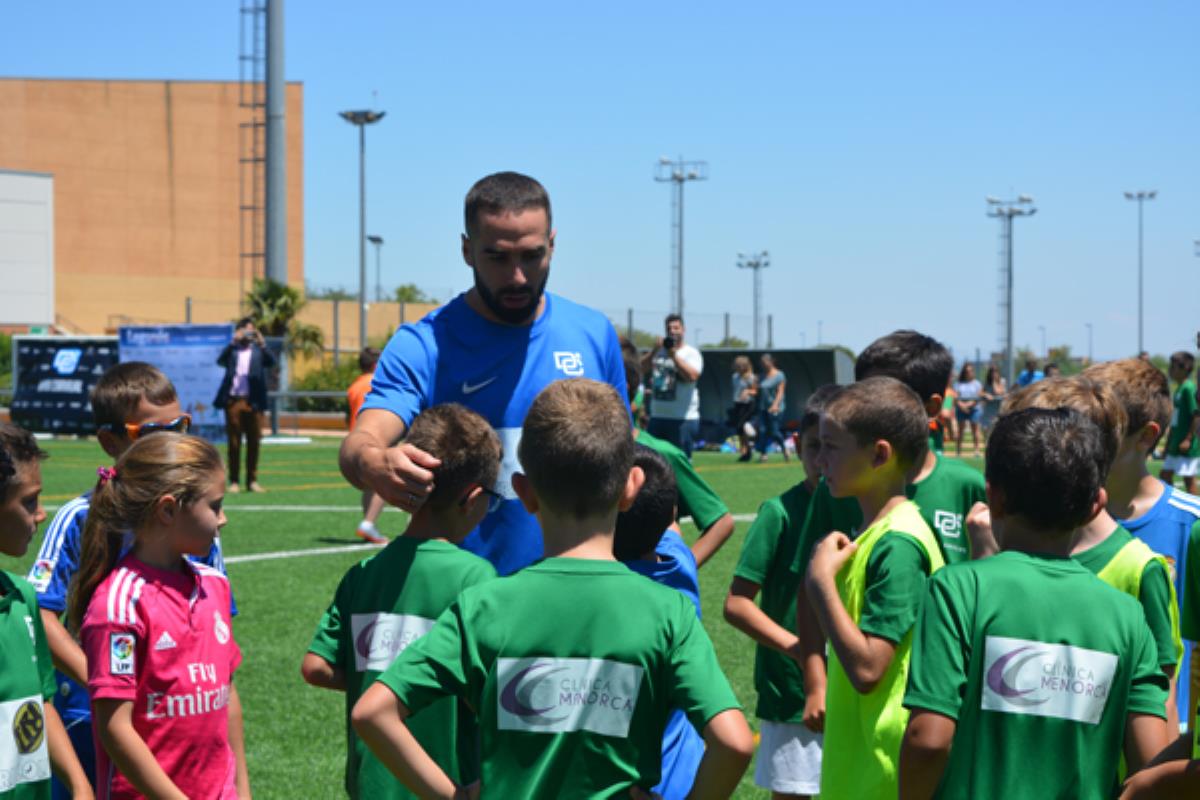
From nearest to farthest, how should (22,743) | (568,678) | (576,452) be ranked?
(568,678) < (576,452) < (22,743)

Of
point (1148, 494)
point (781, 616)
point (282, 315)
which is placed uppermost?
point (282, 315)

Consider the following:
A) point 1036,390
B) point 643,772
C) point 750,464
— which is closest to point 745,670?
point 1036,390

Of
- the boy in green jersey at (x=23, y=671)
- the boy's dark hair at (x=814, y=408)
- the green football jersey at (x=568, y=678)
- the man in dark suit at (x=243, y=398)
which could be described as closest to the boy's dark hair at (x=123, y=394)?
the boy in green jersey at (x=23, y=671)

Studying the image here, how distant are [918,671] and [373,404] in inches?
59.4

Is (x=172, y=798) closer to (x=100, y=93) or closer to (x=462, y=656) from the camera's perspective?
(x=462, y=656)

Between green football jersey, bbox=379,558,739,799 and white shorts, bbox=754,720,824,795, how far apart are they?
2.01 m

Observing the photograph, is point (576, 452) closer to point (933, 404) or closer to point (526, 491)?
point (526, 491)

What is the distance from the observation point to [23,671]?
304 centimetres

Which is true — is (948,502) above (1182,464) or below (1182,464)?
above

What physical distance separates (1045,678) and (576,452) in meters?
1.02

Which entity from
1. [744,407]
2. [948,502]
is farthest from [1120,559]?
[744,407]

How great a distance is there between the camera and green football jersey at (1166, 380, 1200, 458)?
16.7m

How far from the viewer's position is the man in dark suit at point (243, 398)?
17.2 meters

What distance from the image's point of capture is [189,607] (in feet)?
11.2
